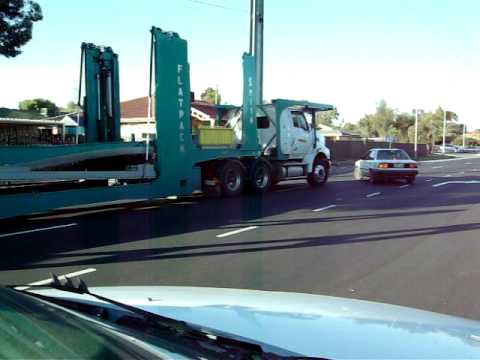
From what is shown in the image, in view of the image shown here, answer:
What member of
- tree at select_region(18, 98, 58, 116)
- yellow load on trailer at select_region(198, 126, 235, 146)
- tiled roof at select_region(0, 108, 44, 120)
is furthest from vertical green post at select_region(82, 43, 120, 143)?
tree at select_region(18, 98, 58, 116)

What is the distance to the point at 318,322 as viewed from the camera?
2.50m

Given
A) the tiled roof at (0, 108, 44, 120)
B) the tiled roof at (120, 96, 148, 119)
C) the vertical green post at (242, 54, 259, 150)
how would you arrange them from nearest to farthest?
the vertical green post at (242, 54, 259, 150)
the tiled roof at (0, 108, 44, 120)
the tiled roof at (120, 96, 148, 119)

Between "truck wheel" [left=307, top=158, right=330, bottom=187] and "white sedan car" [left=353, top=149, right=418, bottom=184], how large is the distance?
255 centimetres

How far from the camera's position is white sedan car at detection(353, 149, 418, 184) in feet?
71.7

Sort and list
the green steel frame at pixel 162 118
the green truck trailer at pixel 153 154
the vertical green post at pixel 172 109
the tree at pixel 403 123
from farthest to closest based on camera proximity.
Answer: the tree at pixel 403 123 < the vertical green post at pixel 172 109 < the green steel frame at pixel 162 118 < the green truck trailer at pixel 153 154

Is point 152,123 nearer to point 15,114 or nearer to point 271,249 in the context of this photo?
point 271,249

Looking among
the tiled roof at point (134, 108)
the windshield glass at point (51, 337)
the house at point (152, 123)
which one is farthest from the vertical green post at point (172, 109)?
the tiled roof at point (134, 108)

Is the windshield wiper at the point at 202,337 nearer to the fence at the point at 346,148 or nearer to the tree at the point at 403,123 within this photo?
the fence at the point at 346,148

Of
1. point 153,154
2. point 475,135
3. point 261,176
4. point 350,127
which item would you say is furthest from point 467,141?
point 153,154

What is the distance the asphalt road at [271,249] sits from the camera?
6133 mm

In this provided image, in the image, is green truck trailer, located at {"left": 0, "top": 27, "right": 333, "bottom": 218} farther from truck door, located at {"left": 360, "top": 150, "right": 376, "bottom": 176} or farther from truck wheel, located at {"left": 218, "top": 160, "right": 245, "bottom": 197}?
truck door, located at {"left": 360, "top": 150, "right": 376, "bottom": 176}

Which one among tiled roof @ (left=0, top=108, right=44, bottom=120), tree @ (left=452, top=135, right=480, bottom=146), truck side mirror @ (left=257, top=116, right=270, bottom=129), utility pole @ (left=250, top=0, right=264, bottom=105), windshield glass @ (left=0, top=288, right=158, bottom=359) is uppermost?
utility pole @ (left=250, top=0, right=264, bottom=105)

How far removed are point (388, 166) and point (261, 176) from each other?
690cm

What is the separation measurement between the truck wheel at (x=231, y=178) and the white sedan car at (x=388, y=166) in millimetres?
7700
